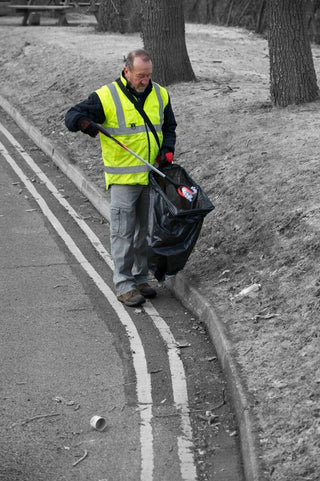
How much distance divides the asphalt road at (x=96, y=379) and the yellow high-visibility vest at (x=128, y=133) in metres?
1.24

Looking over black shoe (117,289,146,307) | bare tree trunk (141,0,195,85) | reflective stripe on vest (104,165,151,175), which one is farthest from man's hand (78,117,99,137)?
bare tree trunk (141,0,195,85)

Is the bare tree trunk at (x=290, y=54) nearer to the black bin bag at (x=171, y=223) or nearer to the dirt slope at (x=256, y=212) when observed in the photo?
the dirt slope at (x=256, y=212)

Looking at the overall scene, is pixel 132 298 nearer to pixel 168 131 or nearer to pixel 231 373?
pixel 168 131

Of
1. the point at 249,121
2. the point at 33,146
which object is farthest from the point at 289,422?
the point at 33,146

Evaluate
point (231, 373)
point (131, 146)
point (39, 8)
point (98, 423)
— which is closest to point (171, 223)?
point (131, 146)

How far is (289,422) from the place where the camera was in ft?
20.7

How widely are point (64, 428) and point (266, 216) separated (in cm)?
405

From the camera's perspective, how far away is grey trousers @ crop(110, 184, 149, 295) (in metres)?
8.87

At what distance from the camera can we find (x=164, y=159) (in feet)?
29.2

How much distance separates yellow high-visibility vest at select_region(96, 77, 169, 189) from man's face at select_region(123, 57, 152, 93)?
0.10 m

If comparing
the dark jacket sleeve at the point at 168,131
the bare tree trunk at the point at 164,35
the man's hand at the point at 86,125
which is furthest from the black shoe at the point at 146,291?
the bare tree trunk at the point at 164,35

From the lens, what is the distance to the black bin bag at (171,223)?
868 centimetres

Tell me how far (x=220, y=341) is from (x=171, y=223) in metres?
1.32

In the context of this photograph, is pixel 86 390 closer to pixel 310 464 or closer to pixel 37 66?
pixel 310 464
